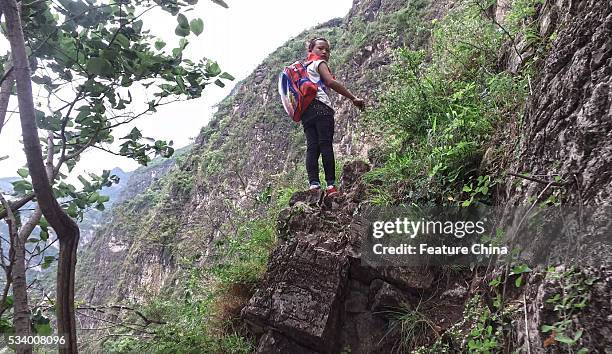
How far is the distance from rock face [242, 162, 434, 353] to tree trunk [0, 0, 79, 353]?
5.24 feet

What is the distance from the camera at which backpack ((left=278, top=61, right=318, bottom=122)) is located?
12.3 feet

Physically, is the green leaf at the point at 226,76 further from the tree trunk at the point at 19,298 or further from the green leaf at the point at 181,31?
the tree trunk at the point at 19,298

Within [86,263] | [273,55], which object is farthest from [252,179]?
[86,263]

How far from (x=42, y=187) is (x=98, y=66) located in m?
0.62

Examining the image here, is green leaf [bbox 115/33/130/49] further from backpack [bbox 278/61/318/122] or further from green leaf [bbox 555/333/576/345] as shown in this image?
green leaf [bbox 555/333/576/345]

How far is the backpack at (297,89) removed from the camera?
3740mm

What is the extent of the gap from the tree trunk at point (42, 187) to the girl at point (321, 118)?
2422 mm

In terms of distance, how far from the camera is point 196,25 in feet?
6.13

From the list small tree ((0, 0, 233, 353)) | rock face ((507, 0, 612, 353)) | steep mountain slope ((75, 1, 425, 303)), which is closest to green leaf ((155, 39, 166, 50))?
small tree ((0, 0, 233, 353))

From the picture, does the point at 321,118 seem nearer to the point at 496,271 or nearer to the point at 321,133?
the point at 321,133

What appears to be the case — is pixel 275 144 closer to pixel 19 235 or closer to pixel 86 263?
pixel 19 235

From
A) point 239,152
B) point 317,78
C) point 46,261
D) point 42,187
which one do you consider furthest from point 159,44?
point 239,152

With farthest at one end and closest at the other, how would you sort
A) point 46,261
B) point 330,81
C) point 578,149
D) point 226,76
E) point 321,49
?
1. point 321,49
2. point 330,81
3. point 226,76
4. point 46,261
5. point 578,149

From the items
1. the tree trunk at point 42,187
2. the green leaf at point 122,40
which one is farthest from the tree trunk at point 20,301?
the green leaf at point 122,40
